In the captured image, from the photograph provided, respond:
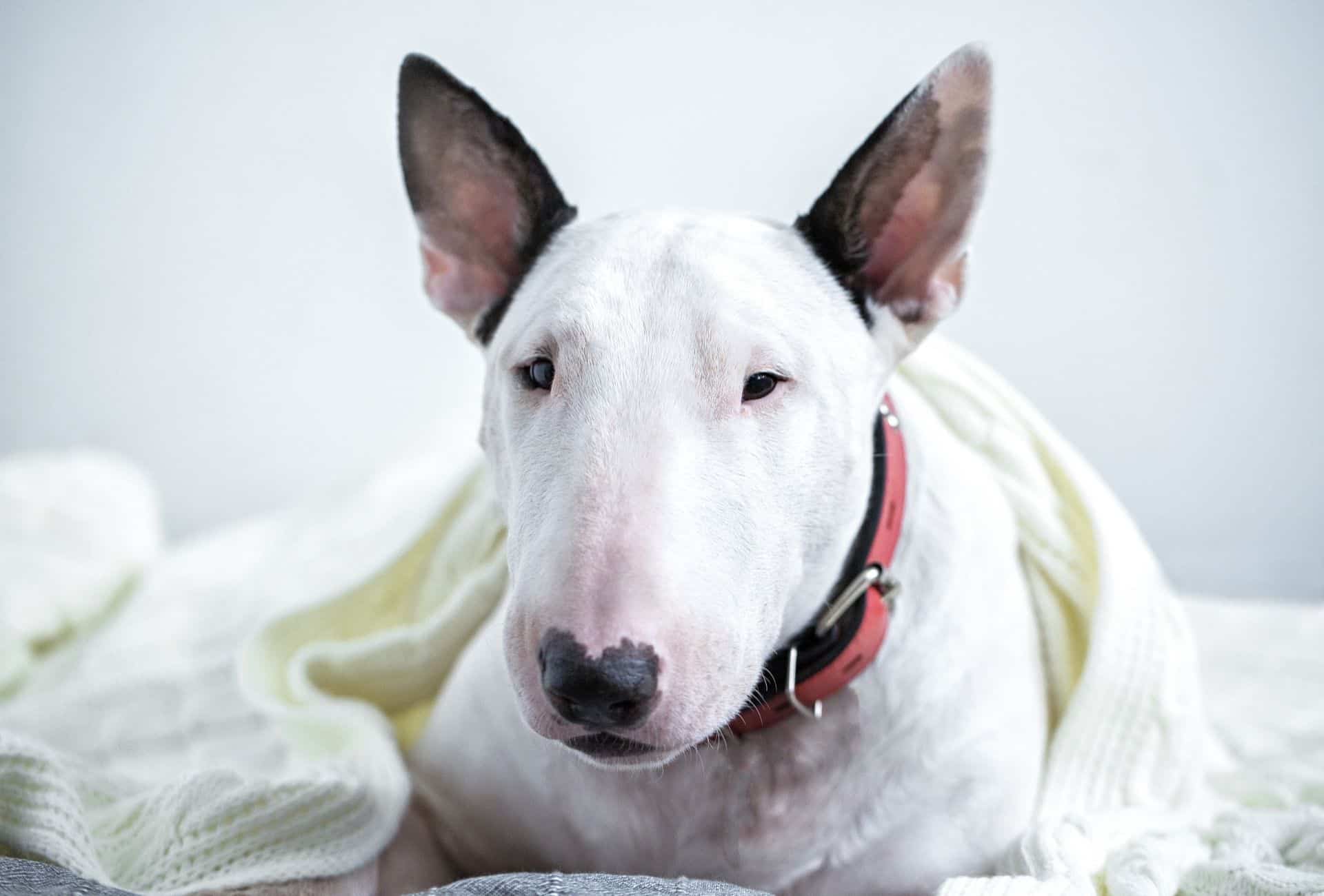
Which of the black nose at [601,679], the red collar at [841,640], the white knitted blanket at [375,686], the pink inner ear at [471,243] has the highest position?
the pink inner ear at [471,243]

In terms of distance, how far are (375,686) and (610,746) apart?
0.91m

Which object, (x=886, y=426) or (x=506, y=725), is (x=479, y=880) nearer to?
(x=506, y=725)

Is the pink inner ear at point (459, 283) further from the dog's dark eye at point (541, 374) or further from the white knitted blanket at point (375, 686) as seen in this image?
the white knitted blanket at point (375, 686)

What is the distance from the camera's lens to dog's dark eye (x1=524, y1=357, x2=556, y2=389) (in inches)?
41.4

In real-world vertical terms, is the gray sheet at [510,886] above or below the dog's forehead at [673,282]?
below

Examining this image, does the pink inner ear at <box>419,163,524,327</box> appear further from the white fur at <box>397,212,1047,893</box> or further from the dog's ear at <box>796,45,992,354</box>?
the dog's ear at <box>796,45,992,354</box>

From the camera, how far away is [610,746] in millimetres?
936

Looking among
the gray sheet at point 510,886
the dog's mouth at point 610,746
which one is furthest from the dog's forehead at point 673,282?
the gray sheet at point 510,886

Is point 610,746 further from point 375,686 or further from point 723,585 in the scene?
point 375,686

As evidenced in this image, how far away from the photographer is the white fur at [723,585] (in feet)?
2.98

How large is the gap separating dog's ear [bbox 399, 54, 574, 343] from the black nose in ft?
1.77

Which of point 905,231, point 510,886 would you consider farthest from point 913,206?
point 510,886

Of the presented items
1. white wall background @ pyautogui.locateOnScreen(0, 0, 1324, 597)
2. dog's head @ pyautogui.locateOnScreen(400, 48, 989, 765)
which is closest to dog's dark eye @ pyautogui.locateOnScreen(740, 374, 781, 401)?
dog's head @ pyautogui.locateOnScreen(400, 48, 989, 765)

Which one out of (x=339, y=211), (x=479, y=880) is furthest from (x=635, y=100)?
(x=479, y=880)
